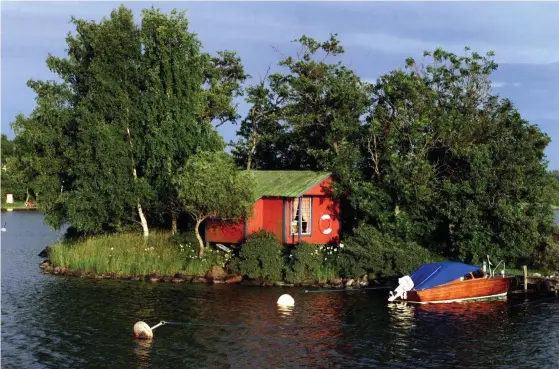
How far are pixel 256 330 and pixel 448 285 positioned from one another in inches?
492

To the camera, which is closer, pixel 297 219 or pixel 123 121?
pixel 297 219

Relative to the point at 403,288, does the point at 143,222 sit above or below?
above

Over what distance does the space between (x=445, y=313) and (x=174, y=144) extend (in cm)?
2259

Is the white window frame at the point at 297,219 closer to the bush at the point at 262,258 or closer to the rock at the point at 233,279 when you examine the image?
the bush at the point at 262,258

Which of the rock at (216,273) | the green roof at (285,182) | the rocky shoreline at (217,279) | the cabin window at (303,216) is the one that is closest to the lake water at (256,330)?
the rocky shoreline at (217,279)

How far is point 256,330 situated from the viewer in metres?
28.2

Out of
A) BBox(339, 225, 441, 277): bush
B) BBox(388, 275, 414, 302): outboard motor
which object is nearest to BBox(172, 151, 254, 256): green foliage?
BBox(339, 225, 441, 277): bush

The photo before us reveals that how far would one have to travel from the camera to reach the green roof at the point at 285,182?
42125 mm

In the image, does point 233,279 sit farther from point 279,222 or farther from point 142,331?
point 142,331

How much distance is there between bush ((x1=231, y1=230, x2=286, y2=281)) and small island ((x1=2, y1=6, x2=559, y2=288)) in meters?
0.09

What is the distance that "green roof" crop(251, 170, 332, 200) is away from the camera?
138 ft

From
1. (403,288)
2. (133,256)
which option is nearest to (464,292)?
(403,288)

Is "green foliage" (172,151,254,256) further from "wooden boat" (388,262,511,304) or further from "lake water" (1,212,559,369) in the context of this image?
"wooden boat" (388,262,511,304)

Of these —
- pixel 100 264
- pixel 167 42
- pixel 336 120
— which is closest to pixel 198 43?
pixel 167 42
